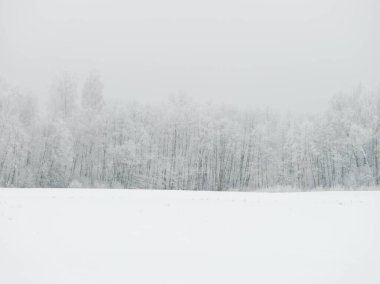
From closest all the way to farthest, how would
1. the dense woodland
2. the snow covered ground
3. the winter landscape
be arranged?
the snow covered ground → the winter landscape → the dense woodland

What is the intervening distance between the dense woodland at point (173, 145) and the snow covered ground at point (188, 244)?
126 ft

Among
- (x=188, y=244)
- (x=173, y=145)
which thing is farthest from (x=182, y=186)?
(x=188, y=244)

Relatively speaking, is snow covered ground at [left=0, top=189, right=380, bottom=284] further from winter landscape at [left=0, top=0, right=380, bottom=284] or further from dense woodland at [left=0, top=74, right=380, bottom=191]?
dense woodland at [left=0, top=74, right=380, bottom=191]

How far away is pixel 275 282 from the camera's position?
1080 cm

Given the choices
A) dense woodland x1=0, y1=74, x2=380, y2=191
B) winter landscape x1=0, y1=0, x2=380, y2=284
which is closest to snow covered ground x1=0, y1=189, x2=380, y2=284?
winter landscape x1=0, y1=0, x2=380, y2=284

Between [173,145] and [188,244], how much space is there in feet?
168

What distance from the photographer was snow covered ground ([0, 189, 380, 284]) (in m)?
11.2

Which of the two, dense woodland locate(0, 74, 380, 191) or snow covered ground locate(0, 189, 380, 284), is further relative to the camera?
dense woodland locate(0, 74, 380, 191)

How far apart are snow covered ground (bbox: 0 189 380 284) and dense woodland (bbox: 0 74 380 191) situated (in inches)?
1506

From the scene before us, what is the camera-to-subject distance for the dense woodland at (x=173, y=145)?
55562 millimetres

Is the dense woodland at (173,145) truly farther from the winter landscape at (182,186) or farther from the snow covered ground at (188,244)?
the snow covered ground at (188,244)

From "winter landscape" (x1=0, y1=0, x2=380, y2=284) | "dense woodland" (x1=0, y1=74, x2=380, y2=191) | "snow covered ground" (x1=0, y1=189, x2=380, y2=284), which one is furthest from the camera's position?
"dense woodland" (x1=0, y1=74, x2=380, y2=191)

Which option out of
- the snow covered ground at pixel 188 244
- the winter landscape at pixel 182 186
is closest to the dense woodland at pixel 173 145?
the winter landscape at pixel 182 186

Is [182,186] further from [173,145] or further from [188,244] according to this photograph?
[188,244]
